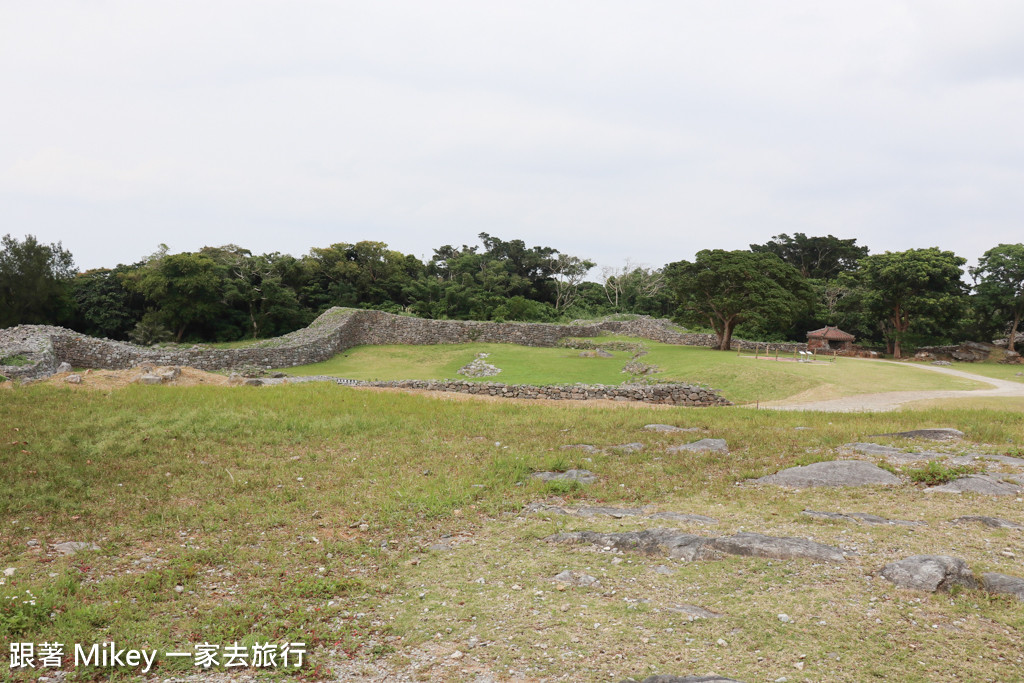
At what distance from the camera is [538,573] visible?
19.8ft

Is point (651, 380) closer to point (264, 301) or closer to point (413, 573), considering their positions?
point (413, 573)

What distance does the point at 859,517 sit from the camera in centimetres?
709

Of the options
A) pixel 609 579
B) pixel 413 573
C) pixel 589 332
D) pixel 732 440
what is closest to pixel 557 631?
pixel 609 579

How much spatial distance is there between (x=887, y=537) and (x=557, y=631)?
4.14 meters

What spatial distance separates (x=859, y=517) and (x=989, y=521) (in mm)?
1388

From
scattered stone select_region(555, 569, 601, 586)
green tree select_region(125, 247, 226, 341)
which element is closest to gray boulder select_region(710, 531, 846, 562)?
scattered stone select_region(555, 569, 601, 586)

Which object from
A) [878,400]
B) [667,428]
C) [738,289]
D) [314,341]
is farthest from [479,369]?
[667,428]

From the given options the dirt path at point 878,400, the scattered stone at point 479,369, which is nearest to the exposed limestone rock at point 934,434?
the dirt path at point 878,400

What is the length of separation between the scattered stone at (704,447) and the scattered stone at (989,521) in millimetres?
4347

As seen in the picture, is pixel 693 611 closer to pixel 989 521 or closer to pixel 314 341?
pixel 989 521

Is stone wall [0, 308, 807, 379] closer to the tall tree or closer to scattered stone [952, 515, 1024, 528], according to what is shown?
the tall tree

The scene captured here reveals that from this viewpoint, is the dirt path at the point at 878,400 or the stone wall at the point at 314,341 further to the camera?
the stone wall at the point at 314,341

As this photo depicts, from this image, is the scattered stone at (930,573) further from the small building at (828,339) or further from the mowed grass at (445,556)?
the small building at (828,339)

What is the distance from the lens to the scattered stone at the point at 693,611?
4.89 m
